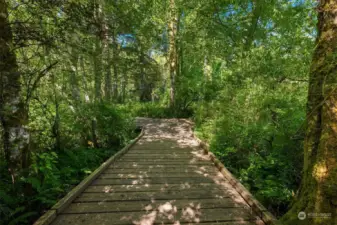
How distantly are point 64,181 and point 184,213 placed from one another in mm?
2855

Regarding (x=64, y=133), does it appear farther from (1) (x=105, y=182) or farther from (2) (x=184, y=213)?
(2) (x=184, y=213)

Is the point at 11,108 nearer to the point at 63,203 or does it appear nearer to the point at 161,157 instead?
the point at 63,203

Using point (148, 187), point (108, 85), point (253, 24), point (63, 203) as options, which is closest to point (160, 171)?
point (148, 187)

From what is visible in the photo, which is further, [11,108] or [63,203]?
[11,108]

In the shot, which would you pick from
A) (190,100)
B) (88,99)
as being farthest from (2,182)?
(190,100)

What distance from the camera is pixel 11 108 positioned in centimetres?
297

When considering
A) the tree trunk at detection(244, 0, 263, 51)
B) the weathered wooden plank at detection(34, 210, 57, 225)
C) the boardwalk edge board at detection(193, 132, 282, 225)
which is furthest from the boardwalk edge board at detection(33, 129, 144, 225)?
the tree trunk at detection(244, 0, 263, 51)

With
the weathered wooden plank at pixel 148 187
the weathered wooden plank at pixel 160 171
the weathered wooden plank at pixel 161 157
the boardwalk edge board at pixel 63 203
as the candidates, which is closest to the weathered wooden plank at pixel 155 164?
the weathered wooden plank at pixel 160 171

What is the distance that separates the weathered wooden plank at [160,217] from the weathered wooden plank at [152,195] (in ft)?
1.13

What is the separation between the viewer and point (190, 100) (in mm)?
14391

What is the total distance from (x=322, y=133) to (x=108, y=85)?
1034 cm

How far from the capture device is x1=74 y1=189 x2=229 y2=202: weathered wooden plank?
9.41 ft

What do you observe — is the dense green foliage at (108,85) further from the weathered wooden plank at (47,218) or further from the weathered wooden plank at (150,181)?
the weathered wooden plank at (150,181)

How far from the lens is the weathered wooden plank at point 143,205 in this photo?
8.51ft
